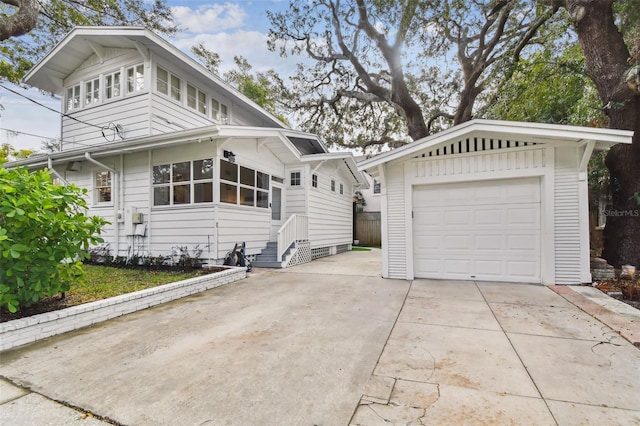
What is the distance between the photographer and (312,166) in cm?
984

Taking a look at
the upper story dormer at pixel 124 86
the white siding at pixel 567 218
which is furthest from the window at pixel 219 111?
the white siding at pixel 567 218

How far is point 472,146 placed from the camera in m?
5.99

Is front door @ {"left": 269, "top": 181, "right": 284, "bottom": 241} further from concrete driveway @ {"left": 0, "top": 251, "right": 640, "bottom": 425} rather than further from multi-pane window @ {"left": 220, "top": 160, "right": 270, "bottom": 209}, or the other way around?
concrete driveway @ {"left": 0, "top": 251, "right": 640, "bottom": 425}

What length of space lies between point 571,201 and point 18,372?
800cm

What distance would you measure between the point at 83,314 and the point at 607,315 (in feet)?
21.9

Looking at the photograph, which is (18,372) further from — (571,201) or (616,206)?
(616,206)

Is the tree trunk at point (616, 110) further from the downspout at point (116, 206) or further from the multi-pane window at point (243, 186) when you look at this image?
the downspout at point (116, 206)

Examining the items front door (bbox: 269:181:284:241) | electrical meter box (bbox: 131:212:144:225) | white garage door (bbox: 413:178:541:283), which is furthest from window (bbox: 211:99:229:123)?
white garage door (bbox: 413:178:541:283)

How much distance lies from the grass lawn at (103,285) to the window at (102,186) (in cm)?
207

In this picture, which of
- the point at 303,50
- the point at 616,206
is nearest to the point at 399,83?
the point at 303,50

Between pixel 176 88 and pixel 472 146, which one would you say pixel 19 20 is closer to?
pixel 176 88

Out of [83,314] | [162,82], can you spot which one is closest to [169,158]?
[162,82]

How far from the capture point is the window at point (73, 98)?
9766 mm

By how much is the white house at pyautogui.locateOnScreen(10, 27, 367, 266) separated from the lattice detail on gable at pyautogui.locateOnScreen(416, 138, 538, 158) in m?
3.85
